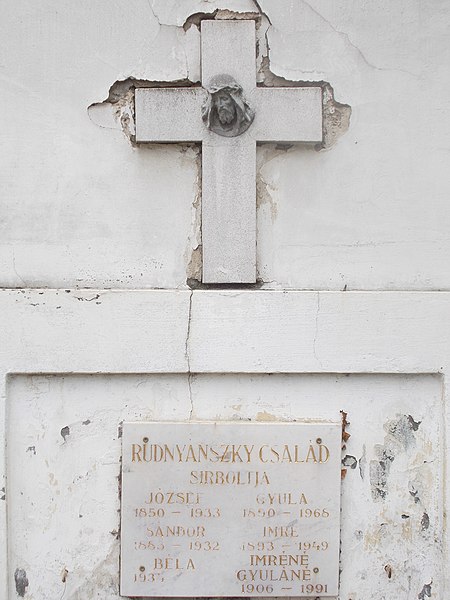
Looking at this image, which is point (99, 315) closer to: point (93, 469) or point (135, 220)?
point (135, 220)

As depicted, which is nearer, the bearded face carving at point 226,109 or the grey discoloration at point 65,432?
the bearded face carving at point 226,109

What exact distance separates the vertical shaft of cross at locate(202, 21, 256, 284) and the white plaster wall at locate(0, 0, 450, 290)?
58 mm

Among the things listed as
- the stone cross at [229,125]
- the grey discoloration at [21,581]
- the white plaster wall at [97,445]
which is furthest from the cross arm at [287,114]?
the grey discoloration at [21,581]

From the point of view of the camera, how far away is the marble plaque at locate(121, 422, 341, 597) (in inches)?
99.5

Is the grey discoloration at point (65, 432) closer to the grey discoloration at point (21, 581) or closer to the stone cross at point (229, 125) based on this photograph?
the grey discoloration at point (21, 581)

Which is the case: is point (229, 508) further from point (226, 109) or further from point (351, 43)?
point (351, 43)

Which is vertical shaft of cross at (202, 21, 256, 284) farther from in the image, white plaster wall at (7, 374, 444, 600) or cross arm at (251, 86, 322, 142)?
white plaster wall at (7, 374, 444, 600)

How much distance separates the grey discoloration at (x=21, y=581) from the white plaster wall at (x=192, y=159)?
3.45 ft

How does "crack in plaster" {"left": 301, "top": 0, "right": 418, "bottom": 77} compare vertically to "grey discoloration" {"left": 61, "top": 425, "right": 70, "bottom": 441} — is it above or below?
above

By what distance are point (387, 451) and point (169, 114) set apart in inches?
58.0

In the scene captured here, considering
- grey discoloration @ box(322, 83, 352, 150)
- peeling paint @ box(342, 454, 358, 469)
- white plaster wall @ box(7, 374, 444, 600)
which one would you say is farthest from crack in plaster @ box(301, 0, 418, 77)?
peeling paint @ box(342, 454, 358, 469)

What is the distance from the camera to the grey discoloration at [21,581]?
8.37 ft

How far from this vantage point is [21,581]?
2.55 m

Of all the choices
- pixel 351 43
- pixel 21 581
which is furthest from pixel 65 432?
pixel 351 43
